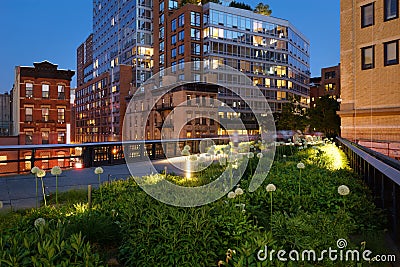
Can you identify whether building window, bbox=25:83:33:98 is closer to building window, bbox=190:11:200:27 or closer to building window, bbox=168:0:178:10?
building window, bbox=190:11:200:27

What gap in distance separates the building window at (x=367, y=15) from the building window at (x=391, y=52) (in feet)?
8.22

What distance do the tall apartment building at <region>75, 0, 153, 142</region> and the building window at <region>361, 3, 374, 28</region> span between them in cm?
5621

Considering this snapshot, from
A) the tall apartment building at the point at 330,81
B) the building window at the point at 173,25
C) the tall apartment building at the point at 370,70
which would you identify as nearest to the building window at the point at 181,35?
the building window at the point at 173,25

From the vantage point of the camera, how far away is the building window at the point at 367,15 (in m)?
23.6

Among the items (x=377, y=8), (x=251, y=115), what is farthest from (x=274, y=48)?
(x=377, y=8)

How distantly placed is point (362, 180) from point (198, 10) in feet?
203

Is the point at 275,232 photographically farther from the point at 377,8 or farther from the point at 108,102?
the point at 108,102

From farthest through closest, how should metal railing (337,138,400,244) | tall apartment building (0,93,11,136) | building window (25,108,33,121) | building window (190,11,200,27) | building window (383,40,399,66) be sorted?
building window (190,11,200,27)
tall apartment building (0,93,11,136)
building window (25,108,33,121)
building window (383,40,399,66)
metal railing (337,138,400,244)

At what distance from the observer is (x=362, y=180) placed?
8.18 m

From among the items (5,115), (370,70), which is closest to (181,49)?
(5,115)

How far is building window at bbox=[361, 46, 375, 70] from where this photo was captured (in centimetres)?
2339

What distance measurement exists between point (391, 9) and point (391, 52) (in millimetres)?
3090

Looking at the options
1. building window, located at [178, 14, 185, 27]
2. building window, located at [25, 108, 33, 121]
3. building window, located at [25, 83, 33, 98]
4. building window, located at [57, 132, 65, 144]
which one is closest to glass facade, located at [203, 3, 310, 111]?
building window, located at [178, 14, 185, 27]

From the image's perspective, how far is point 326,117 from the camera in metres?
41.7
